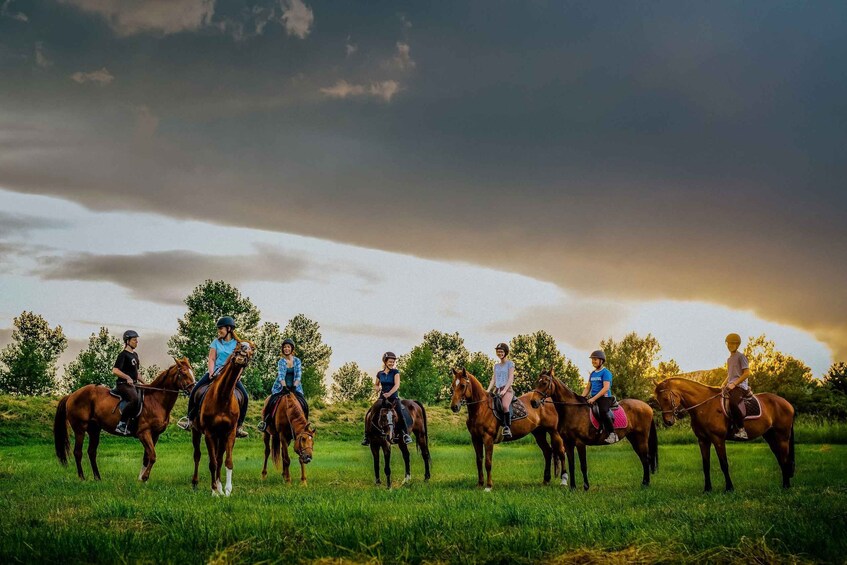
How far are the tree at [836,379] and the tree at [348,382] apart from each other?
264 feet

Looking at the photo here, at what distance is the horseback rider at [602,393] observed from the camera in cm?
1566

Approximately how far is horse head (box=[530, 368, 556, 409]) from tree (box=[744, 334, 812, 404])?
102ft

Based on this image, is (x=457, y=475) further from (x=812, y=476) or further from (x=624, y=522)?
(x=624, y=522)

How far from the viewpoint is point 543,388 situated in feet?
51.4

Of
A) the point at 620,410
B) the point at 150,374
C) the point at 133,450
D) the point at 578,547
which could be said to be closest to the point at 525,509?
the point at 578,547

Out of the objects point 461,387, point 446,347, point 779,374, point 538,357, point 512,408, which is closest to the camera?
point 461,387

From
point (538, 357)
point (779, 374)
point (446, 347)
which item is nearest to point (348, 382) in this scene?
point (446, 347)

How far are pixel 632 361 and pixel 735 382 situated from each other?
66.9 meters

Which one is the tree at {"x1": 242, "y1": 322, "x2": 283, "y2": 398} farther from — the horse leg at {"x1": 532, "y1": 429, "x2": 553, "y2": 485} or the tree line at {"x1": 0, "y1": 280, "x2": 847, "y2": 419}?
the horse leg at {"x1": 532, "y1": 429, "x2": 553, "y2": 485}

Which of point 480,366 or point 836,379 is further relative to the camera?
point 480,366

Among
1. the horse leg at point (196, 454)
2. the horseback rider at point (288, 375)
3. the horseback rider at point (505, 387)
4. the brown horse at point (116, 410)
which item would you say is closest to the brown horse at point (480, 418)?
the horseback rider at point (505, 387)

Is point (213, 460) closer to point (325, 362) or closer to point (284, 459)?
point (284, 459)

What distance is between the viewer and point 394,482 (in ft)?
55.4

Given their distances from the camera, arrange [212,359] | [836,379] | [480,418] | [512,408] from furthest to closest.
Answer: [836,379] → [512,408] → [480,418] → [212,359]
